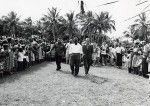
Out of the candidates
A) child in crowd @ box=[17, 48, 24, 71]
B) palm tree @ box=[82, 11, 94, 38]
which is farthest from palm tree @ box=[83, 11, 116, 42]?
child in crowd @ box=[17, 48, 24, 71]

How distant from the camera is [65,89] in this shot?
11.1 metres

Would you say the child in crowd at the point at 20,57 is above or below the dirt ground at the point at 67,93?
above

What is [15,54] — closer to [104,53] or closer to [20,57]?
[20,57]

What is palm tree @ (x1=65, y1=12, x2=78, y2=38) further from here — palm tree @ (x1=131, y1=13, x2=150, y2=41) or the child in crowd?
the child in crowd

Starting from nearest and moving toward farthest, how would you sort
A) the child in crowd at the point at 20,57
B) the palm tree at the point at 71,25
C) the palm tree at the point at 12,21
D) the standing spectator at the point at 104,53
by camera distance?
1. the child in crowd at the point at 20,57
2. the standing spectator at the point at 104,53
3. the palm tree at the point at 71,25
4. the palm tree at the point at 12,21

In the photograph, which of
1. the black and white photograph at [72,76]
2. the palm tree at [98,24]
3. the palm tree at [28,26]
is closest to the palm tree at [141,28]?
the palm tree at [98,24]

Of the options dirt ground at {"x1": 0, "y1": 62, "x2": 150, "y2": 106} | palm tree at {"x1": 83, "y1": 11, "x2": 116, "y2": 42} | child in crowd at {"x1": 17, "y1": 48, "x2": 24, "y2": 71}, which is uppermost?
palm tree at {"x1": 83, "y1": 11, "x2": 116, "y2": 42}

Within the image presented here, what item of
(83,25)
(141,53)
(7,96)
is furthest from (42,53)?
(83,25)

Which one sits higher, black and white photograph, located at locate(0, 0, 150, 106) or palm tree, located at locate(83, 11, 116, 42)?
palm tree, located at locate(83, 11, 116, 42)

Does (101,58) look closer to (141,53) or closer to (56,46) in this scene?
(141,53)

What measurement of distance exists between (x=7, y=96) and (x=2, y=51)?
517 centimetres

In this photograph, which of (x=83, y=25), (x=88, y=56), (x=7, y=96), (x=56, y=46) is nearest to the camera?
(x=7, y=96)

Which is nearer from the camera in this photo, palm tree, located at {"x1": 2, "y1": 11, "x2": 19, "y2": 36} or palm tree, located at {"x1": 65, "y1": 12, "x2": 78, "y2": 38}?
palm tree, located at {"x1": 65, "y1": 12, "x2": 78, "y2": 38}

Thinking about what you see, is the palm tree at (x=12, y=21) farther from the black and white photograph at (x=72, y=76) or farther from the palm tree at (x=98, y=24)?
the black and white photograph at (x=72, y=76)
